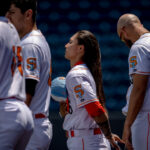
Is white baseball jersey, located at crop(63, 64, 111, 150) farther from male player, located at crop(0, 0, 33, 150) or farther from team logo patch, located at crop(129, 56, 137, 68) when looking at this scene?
male player, located at crop(0, 0, 33, 150)

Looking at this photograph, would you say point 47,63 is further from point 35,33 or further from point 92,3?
point 92,3

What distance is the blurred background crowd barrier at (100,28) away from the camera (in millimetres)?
5930

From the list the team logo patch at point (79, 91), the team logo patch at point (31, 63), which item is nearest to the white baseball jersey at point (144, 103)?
the team logo patch at point (79, 91)

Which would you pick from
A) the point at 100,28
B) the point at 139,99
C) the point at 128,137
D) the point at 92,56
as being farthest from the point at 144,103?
the point at 100,28

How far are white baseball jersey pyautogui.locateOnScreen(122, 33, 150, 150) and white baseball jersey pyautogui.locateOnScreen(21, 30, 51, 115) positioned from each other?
0.65 metres

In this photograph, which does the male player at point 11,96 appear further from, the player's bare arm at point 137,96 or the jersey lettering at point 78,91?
the player's bare arm at point 137,96

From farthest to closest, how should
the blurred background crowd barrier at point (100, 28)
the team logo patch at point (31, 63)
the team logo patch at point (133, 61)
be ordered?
1. the blurred background crowd barrier at point (100, 28)
2. the team logo patch at point (133, 61)
3. the team logo patch at point (31, 63)

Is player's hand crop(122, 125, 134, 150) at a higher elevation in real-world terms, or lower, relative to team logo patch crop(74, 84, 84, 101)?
lower

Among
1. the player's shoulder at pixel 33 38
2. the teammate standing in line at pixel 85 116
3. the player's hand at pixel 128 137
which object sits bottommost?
the player's hand at pixel 128 137

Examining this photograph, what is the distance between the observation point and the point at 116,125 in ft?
17.6

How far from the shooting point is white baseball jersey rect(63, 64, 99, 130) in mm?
2967

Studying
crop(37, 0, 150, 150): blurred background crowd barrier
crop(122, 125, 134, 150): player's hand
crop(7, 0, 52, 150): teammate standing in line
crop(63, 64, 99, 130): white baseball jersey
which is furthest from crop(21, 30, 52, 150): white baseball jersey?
crop(37, 0, 150, 150): blurred background crowd barrier

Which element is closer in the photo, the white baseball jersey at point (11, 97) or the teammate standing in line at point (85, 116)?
the white baseball jersey at point (11, 97)

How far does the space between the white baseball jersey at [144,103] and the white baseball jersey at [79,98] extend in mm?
317
